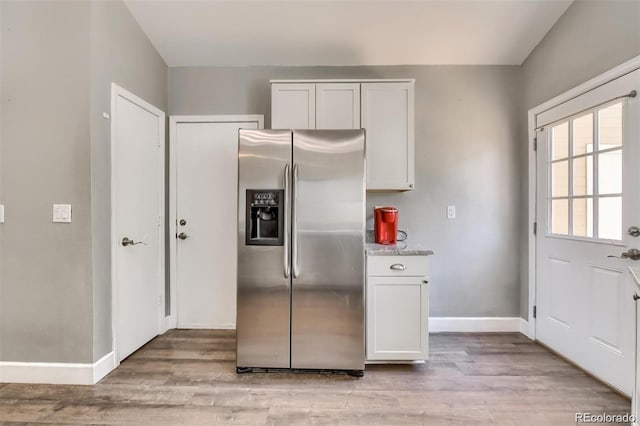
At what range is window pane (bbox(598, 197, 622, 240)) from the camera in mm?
2072

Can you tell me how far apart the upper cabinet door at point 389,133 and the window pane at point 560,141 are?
116cm

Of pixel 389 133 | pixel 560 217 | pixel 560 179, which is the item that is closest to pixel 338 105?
pixel 389 133

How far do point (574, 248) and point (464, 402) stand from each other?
4.74 ft

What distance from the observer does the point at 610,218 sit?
2127 mm

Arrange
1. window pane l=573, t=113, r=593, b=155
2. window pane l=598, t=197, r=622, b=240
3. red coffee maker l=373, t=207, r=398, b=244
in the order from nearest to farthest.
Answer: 1. window pane l=598, t=197, r=622, b=240
2. window pane l=573, t=113, r=593, b=155
3. red coffee maker l=373, t=207, r=398, b=244

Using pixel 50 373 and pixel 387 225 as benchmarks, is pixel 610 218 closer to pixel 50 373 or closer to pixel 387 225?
pixel 387 225

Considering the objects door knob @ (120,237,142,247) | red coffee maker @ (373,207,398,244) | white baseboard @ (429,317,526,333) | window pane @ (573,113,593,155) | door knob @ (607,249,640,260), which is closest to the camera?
door knob @ (607,249,640,260)

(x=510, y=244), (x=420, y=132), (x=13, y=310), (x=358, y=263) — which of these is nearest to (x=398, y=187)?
(x=420, y=132)

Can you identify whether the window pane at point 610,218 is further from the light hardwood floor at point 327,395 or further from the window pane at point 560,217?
the light hardwood floor at point 327,395

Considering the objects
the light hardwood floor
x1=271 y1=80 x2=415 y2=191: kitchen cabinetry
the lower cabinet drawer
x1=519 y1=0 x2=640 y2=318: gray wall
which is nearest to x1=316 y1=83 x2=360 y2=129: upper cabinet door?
x1=271 y1=80 x2=415 y2=191: kitchen cabinetry

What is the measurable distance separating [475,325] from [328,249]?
6.03 ft

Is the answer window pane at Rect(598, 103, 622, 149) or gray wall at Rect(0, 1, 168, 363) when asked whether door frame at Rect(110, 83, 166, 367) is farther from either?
window pane at Rect(598, 103, 622, 149)

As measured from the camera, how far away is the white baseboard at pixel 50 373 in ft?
7.05

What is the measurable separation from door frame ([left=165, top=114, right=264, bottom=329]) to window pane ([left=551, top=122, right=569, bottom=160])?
2.57m
